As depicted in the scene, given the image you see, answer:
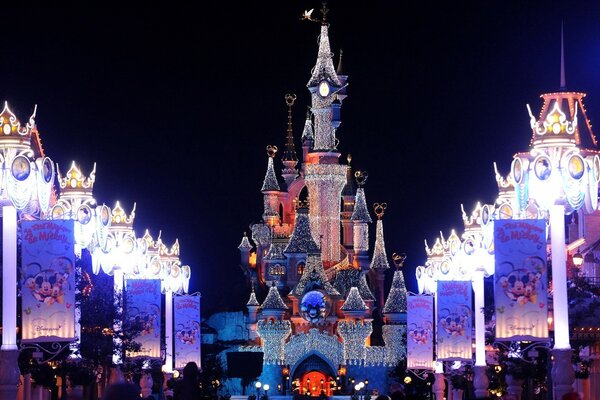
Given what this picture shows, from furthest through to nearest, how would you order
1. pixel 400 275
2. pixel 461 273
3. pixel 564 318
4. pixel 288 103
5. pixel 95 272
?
pixel 288 103, pixel 400 275, pixel 461 273, pixel 95 272, pixel 564 318

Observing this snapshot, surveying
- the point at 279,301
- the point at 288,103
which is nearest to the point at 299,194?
the point at 288,103

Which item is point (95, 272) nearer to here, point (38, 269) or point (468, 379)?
point (38, 269)

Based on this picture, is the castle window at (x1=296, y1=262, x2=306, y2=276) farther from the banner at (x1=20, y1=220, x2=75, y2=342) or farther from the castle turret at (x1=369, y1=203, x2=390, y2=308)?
the banner at (x1=20, y1=220, x2=75, y2=342)

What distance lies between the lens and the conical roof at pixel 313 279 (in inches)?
3428

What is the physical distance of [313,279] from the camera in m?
87.3

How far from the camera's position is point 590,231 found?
181 ft

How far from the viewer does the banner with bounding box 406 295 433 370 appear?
51.8m

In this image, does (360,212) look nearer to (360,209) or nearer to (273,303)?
(360,209)

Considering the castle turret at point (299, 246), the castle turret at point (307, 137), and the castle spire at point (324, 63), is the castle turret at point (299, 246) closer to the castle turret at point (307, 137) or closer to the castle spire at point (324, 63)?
the castle turret at point (307, 137)

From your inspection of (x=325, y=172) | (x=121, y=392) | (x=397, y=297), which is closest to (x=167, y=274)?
(x=397, y=297)

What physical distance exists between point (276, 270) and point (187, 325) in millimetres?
37596

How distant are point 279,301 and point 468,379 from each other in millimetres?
35231

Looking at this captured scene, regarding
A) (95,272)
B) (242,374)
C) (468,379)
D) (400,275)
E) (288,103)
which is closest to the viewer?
(95,272)

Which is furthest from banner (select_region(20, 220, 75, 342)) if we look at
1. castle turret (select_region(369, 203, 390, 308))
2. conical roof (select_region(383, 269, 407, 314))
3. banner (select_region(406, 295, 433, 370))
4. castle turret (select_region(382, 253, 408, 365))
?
castle turret (select_region(369, 203, 390, 308))
